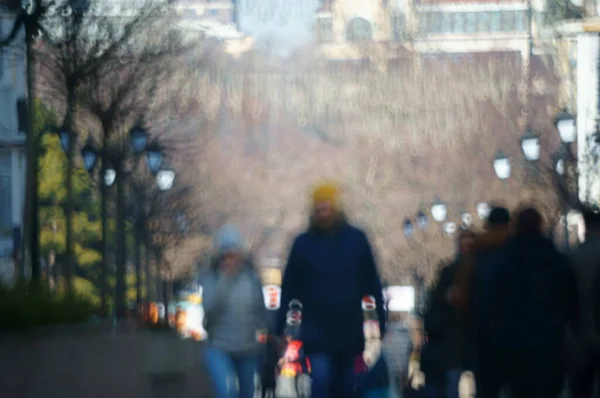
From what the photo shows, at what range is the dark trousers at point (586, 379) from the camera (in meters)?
12.3

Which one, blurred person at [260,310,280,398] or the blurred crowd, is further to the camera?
blurred person at [260,310,280,398]

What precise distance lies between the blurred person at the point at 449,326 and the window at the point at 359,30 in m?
156

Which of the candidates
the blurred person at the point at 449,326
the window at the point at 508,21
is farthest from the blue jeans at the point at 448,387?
the window at the point at 508,21

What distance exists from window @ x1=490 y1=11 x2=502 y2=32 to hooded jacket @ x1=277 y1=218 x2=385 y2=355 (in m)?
158

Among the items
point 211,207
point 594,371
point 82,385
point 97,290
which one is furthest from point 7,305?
point 211,207

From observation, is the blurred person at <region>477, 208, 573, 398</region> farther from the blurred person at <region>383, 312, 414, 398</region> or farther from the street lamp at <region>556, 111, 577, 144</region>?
the street lamp at <region>556, 111, 577, 144</region>

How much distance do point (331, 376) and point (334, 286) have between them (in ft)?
1.76

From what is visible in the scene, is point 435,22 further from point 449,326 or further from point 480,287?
point 480,287

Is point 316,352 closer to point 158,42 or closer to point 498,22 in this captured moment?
point 158,42

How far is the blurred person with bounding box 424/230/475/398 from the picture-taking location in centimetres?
1381

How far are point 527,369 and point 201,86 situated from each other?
5229 inches

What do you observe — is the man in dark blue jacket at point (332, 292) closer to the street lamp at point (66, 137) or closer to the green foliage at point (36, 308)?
the green foliage at point (36, 308)

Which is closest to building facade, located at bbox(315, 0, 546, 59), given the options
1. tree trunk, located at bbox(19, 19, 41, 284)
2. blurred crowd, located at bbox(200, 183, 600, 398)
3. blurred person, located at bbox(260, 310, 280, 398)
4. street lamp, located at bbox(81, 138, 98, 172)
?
street lamp, located at bbox(81, 138, 98, 172)

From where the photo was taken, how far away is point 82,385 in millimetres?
13891
